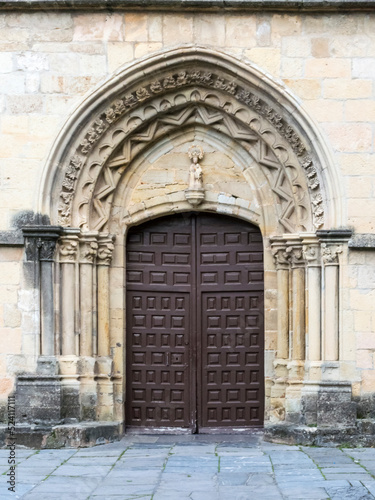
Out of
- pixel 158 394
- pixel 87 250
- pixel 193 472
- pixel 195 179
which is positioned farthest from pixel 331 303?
pixel 87 250

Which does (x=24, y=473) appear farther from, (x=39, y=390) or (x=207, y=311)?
(x=207, y=311)

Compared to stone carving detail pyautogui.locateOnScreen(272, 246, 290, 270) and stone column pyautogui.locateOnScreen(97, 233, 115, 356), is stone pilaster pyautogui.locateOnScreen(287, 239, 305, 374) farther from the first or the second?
stone column pyautogui.locateOnScreen(97, 233, 115, 356)

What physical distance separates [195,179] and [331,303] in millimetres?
2108

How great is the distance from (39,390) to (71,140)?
269 centimetres

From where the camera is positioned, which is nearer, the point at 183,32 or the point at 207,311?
the point at 183,32

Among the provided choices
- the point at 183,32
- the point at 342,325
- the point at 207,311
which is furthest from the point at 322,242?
the point at 183,32

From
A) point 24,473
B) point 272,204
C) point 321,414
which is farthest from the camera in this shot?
point 272,204

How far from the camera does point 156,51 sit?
380 inches

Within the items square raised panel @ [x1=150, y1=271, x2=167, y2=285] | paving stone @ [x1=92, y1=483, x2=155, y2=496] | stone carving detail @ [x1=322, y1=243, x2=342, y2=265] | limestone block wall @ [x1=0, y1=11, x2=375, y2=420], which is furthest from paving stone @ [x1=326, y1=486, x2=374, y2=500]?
square raised panel @ [x1=150, y1=271, x2=167, y2=285]

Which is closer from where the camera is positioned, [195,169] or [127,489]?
[127,489]

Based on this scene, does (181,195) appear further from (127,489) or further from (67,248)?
(127,489)

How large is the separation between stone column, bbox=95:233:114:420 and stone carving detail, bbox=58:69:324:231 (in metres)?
0.58

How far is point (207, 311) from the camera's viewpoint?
10.4 m

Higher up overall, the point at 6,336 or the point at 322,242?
the point at 322,242
